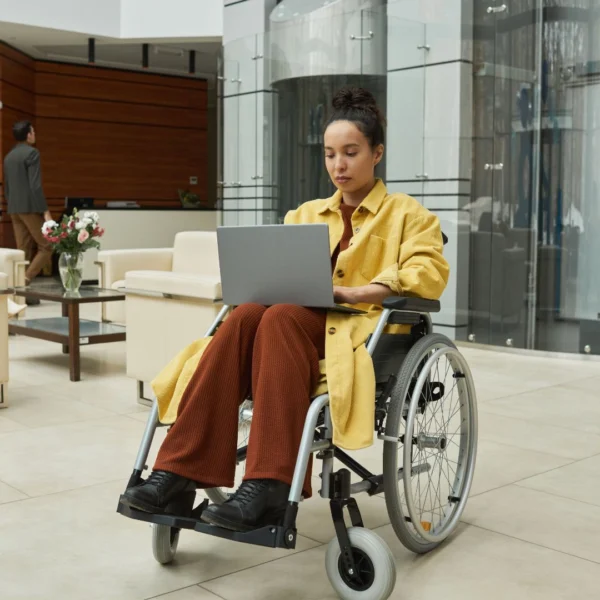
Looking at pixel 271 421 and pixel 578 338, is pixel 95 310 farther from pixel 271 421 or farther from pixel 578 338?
pixel 271 421

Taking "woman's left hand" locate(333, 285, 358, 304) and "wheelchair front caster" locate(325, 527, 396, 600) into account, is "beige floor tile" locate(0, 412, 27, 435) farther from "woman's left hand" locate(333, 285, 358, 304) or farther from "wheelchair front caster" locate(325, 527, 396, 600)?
"wheelchair front caster" locate(325, 527, 396, 600)

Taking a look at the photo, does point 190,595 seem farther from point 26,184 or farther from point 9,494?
point 26,184

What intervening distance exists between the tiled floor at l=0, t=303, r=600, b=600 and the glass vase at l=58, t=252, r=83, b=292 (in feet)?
4.29

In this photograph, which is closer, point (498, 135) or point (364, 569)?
point (364, 569)

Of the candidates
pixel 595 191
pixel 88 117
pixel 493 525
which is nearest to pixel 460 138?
pixel 595 191

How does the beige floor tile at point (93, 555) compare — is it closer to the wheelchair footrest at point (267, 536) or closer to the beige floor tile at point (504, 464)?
the wheelchair footrest at point (267, 536)

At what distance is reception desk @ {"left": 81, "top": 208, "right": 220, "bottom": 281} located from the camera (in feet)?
35.0

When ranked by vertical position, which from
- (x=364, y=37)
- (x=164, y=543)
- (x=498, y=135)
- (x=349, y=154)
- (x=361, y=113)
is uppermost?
(x=364, y=37)

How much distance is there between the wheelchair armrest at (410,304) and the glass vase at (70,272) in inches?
140

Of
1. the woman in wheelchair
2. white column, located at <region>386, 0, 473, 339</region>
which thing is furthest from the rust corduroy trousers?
white column, located at <region>386, 0, 473, 339</region>

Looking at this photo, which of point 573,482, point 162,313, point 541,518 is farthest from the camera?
point 162,313

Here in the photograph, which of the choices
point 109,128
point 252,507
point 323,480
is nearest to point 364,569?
point 323,480

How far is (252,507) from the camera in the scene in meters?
1.92

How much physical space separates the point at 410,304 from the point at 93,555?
107 centimetres
